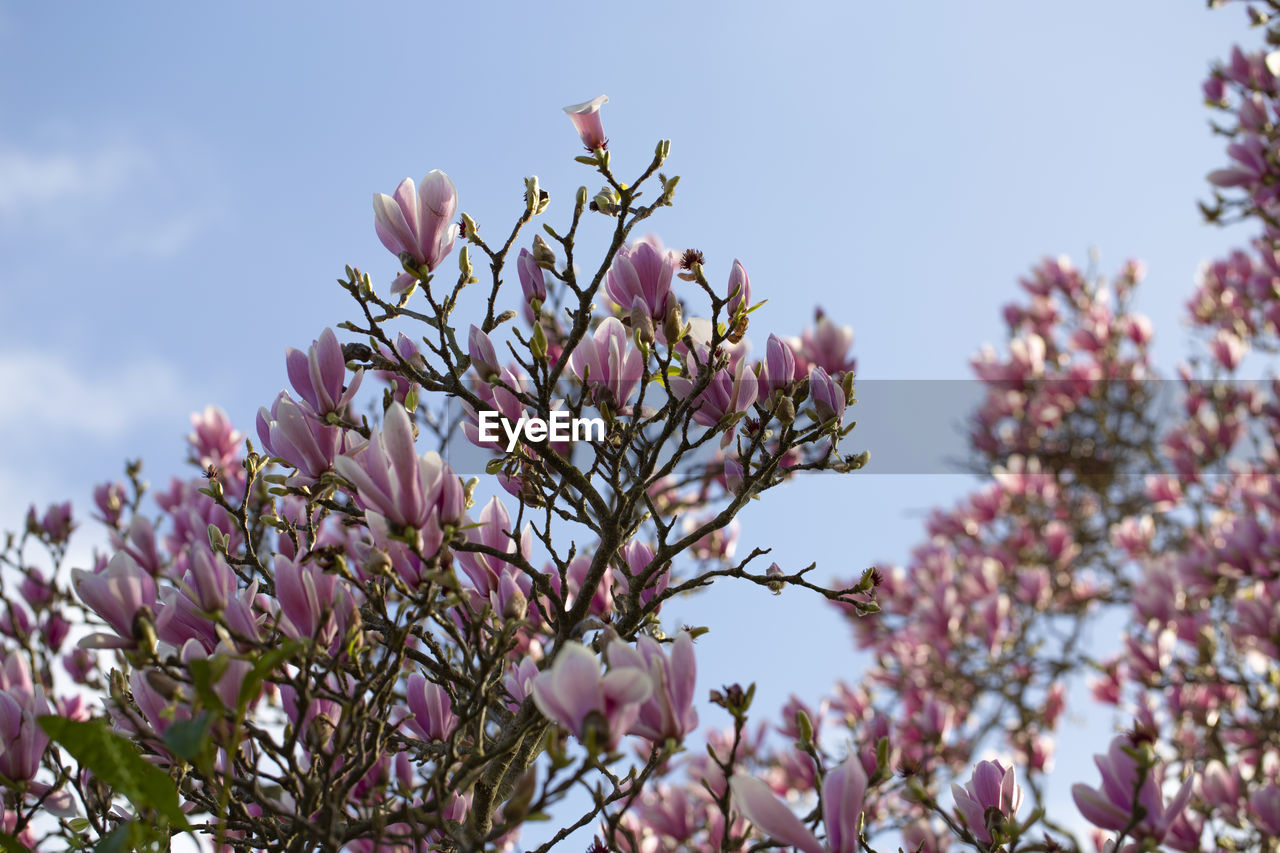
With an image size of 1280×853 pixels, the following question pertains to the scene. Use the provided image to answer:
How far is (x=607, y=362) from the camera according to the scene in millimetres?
1744

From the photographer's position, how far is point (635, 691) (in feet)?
3.76

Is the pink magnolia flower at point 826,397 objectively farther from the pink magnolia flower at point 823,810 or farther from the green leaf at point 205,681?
the green leaf at point 205,681

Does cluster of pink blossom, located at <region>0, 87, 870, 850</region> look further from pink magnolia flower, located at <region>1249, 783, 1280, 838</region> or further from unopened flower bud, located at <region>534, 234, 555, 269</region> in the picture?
pink magnolia flower, located at <region>1249, 783, 1280, 838</region>

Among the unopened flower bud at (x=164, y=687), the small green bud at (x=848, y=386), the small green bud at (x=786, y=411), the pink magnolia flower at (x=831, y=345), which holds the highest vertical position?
the pink magnolia flower at (x=831, y=345)

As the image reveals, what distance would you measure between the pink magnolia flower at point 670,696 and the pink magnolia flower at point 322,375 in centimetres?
79

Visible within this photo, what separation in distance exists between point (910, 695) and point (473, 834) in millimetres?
5970

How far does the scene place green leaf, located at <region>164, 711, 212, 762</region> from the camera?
1033mm

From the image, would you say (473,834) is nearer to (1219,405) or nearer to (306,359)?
(306,359)

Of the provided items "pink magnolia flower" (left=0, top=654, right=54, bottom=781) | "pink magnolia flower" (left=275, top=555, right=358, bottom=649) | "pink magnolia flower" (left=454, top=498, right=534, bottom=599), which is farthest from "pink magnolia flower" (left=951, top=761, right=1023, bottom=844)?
"pink magnolia flower" (left=0, top=654, right=54, bottom=781)

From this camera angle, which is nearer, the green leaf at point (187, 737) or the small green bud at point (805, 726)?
the green leaf at point (187, 737)

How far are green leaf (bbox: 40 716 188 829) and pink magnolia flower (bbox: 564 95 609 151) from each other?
4.25 ft

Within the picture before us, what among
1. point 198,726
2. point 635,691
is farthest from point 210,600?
point 635,691

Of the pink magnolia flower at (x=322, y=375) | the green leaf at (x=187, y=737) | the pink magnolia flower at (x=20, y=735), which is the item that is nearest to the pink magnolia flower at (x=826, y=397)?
the pink magnolia flower at (x=322, y=375)

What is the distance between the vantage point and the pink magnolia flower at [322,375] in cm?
170
